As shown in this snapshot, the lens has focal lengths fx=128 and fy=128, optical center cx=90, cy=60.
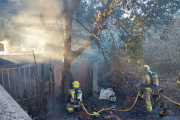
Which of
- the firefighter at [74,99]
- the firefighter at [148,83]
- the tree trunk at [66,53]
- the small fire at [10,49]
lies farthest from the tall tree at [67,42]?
the small fire at [10,49]

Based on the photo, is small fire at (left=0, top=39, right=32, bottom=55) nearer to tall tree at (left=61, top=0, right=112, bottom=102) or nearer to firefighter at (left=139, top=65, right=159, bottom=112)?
tall tree at (left=61, top=0, right=112, bottom=102)

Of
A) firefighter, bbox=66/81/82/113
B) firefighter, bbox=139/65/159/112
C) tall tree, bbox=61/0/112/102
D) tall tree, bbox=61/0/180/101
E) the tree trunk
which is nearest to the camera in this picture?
tall tree, bbox=61/0/180/101

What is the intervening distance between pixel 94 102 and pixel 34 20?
8021mm

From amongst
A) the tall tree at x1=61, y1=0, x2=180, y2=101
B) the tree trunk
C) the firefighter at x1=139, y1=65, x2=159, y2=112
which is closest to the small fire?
the tree trunk

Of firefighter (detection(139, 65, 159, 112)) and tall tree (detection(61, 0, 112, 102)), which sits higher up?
tall tree (detection(61, 0, 112, 102))

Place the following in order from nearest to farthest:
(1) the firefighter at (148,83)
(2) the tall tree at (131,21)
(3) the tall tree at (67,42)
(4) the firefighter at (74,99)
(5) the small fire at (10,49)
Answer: (2) the tall tree at (131,21), (3) the tall tree at (67,42), (4) the firefighter at (74,99), (1) the firefighter at (148,83), (5) the small fire at (10,49)

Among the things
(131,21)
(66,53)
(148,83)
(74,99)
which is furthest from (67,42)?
(148,83)

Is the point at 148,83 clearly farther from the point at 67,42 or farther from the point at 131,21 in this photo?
the point at 67,42

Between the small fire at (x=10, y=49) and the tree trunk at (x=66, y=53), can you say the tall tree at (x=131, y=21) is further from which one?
the small fire at (x=10, y=49)

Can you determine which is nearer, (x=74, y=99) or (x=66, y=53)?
(x=66, y=53)

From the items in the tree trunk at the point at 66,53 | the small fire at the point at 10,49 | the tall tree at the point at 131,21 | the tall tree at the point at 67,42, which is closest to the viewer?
the tall tree at the point at 131,21

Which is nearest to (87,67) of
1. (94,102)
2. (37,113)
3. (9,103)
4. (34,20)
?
(94,102)

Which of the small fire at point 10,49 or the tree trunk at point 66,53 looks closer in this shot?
the tree trunk at point 66,53

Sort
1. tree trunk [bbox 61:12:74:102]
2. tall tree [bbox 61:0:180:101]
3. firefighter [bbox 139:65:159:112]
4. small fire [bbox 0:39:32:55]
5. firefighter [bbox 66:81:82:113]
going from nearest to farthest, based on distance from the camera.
Result: tall tree [bbox 61:0:180:101], tree trunk [bbox 61:12:74:102], firefighter [bbox 66:81:82:113], firefighter [bbox 139:65:159:112], small fire [bbox 0:39:32:55]
